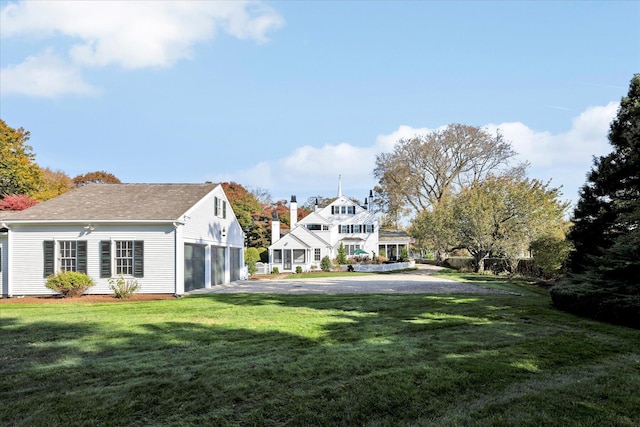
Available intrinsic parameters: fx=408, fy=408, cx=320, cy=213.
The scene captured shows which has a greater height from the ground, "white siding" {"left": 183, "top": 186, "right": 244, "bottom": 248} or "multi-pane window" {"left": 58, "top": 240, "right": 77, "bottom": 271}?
"white siding" {"left": 183, "top": 186, "right": 244, "bottom": 248}

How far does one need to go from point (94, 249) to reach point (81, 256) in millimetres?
629

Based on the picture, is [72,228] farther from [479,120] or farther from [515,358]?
[479,120]

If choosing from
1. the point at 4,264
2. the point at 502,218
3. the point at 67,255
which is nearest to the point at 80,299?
the point at 67,255

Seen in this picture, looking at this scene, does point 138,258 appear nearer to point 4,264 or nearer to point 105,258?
point 105,258

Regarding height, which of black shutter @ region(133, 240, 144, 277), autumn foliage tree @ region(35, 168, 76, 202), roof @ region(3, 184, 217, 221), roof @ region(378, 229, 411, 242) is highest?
autumn foliage tree @ region(35, 168, 76, 202)

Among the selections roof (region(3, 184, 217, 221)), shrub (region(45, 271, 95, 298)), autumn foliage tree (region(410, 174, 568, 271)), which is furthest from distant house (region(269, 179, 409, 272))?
shrub (region(45, 271, 95, 298))

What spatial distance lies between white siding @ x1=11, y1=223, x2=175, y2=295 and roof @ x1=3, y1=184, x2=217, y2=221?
1.39 ft

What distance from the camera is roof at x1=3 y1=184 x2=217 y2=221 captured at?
17.2m

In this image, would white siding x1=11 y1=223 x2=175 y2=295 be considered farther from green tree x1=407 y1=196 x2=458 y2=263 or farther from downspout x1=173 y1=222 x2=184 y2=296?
green tree x1=407 y1=196 x2=458 y2=263

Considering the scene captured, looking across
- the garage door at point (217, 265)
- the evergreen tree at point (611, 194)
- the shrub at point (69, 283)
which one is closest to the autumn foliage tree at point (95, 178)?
the garage door at point (217, 265)

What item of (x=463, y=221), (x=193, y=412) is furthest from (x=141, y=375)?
(x=463, y=221)

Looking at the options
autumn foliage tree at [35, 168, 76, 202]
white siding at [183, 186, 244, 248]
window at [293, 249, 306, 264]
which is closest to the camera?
white siding at [183, 186, 244, 248]

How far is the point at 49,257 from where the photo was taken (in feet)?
56.3

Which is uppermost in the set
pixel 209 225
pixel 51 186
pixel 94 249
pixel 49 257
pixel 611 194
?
pixel 51 186
